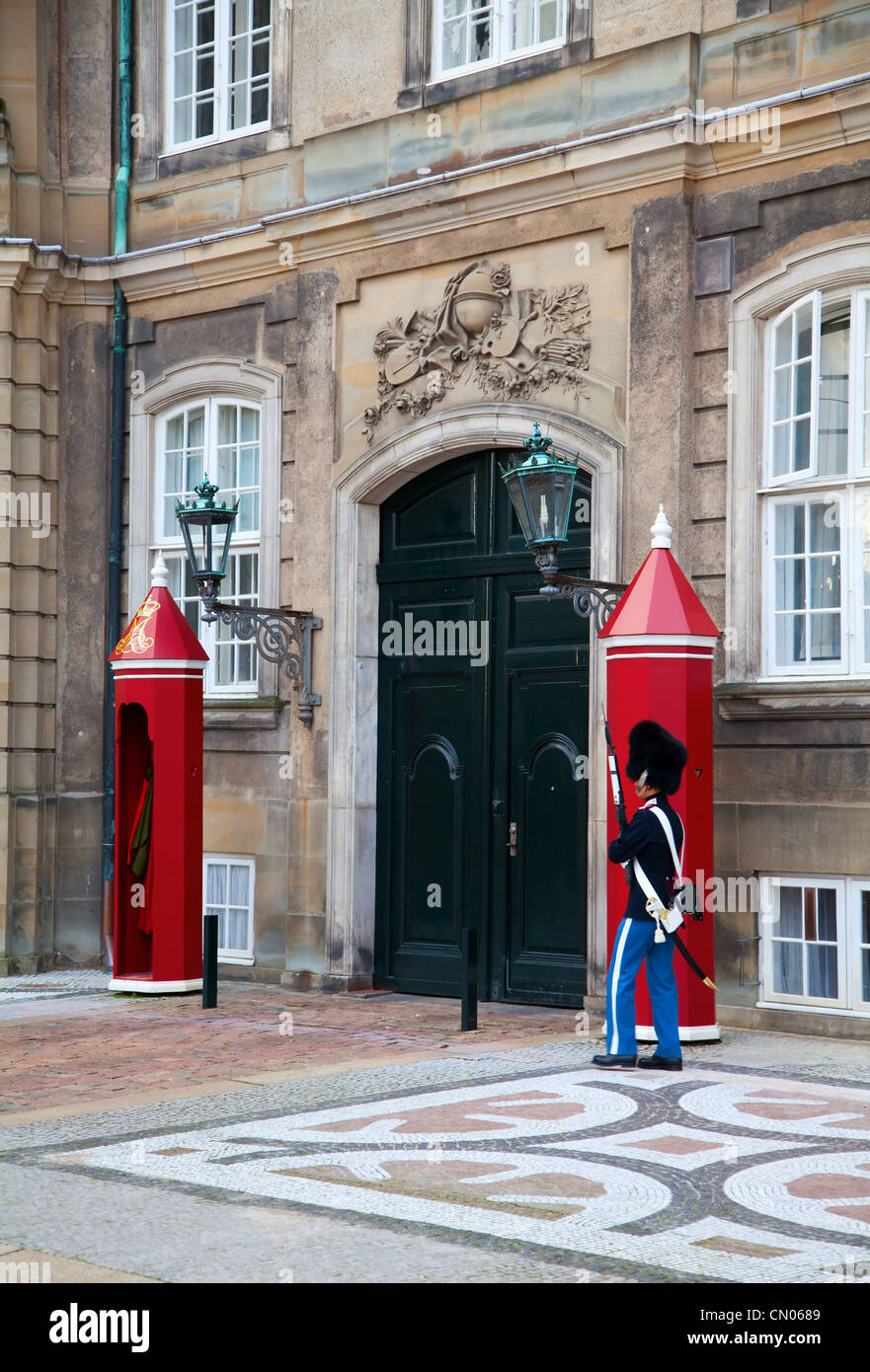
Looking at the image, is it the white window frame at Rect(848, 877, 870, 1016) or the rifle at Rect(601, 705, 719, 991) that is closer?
the rifle at Rect(601, 705, 719, 991)

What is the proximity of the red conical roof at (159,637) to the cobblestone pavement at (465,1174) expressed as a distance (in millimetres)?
3402

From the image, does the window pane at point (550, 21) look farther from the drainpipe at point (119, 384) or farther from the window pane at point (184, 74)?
the drainpipe at point (119, 384)

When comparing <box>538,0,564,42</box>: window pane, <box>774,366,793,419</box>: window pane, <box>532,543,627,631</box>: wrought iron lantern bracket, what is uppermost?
<box>538,0,564,42</box>: window pane

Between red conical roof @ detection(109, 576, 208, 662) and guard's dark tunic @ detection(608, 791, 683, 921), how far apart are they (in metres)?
4.40

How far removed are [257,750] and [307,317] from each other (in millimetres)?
3245

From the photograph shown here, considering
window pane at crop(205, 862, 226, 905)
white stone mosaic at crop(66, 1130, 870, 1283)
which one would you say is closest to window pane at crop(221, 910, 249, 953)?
window pane at crop(205, 862, 226, 905)

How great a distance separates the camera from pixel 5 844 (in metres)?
13.6

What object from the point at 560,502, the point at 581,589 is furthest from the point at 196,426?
the point at 560,502

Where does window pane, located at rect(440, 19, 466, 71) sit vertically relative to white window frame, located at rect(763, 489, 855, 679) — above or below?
above

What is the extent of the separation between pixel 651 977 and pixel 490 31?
6912 millimetres

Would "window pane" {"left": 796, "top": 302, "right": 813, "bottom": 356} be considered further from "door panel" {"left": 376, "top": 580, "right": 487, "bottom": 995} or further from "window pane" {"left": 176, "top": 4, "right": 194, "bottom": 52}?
"window pane" {"left": 176, "top": 4, "right": 194, "bottom": 52}

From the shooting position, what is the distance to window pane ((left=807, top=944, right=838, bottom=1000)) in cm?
1013

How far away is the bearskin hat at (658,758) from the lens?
9000 millimetres

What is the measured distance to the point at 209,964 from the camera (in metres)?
11.2
